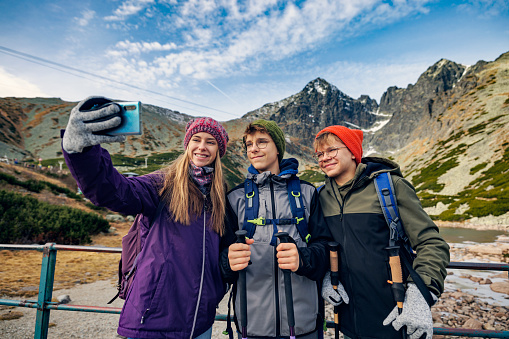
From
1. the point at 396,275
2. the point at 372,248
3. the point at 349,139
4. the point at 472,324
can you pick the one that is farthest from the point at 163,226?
the point at 472,324

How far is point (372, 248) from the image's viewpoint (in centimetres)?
215

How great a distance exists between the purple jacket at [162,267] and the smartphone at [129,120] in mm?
220

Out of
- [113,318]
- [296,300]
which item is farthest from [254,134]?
[113,318]

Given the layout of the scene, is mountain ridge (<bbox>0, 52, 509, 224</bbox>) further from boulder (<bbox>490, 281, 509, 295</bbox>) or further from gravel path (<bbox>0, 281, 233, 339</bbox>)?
boulder (<bbox>490, 281, 509, 295</bbox>)

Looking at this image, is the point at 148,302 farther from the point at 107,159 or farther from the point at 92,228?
the point at 92,228

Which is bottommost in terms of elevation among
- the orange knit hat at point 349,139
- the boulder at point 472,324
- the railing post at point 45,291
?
the boulder at point 472,324

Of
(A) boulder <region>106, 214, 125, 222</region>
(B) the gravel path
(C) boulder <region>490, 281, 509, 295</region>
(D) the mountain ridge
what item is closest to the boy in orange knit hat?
(D) the mountain ridge

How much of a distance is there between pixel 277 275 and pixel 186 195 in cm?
105

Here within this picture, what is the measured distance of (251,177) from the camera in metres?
2.54

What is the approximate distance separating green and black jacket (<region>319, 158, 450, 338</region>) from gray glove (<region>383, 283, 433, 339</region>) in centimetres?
13

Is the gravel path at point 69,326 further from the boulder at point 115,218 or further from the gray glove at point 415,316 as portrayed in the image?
the boulder at point 115,218

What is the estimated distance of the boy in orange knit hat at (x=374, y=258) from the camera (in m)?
1.84

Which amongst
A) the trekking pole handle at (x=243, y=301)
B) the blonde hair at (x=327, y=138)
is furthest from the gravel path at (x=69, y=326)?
the blonde hair at (x=327, y=138)

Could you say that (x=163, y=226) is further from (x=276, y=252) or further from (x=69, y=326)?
(x=69, y=326)
